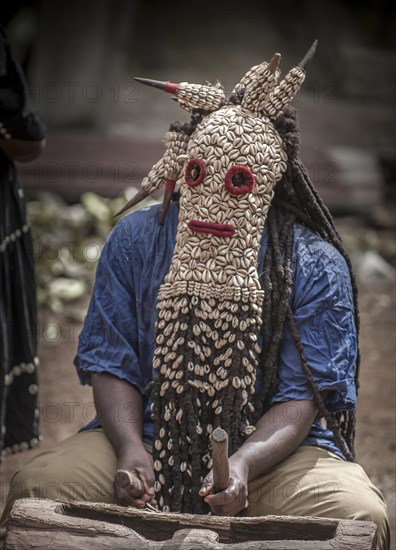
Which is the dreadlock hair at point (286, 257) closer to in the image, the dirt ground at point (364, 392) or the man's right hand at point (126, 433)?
the man's right hand at point (126, 433)

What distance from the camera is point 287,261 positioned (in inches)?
130

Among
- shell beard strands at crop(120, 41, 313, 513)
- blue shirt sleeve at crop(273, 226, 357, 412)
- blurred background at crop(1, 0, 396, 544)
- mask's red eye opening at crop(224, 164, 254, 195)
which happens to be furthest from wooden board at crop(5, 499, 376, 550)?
blurred background at crop(1, 0, 396, 544)

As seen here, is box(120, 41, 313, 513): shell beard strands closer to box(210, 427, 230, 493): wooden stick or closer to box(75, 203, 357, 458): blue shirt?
box(75, 203, 357, 458): blue shirt

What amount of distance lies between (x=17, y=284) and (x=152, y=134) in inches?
264

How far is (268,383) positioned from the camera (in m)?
3.25

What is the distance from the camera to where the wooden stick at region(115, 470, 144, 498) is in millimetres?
3039

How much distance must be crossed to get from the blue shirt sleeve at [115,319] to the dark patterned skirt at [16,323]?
3.22 ft

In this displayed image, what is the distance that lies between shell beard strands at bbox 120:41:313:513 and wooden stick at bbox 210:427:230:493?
31cm

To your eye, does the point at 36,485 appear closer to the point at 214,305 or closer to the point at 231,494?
the point at 231,494

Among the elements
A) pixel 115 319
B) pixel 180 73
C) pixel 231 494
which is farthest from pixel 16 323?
pixel 180 73

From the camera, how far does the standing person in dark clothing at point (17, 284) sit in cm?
417

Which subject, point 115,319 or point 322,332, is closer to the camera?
point 322,332

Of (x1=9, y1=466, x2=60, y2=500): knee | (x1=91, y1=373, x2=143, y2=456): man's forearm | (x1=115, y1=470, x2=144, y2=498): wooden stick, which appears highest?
(x1=91, y1=373, x2=143, y2=456): man's forearm

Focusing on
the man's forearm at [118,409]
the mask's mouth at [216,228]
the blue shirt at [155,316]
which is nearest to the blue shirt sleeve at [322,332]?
the blue shirt at [155,316]
